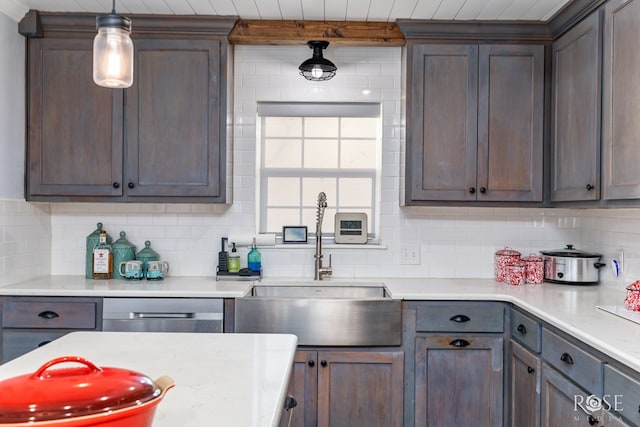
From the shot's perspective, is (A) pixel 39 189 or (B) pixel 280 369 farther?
(A) pixel 39 189

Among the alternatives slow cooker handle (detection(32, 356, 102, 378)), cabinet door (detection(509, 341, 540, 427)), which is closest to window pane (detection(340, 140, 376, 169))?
cabinet door (detection(509, 341, 540, 427))

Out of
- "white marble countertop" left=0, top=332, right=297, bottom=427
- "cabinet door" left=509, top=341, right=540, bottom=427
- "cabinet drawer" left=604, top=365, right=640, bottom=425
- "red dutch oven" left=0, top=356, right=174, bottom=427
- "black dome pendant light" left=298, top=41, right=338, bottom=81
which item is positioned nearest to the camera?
"red dutch oven" left=0, top=356, right=174, bottom=427

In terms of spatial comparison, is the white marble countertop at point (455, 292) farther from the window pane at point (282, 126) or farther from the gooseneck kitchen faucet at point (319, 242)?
the window pane at point (282, 126)

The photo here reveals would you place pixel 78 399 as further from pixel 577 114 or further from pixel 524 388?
pixel 577 114

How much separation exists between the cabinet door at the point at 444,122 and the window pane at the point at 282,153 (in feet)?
2.62

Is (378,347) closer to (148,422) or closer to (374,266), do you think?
(374,266)

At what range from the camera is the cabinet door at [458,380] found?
261 centimetres

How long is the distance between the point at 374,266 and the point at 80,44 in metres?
2.23

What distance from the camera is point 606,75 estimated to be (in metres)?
2.32

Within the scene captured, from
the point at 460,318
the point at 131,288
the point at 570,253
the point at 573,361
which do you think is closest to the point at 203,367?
the point at 573,361

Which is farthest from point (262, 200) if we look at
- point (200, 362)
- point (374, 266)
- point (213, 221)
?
point (200, 362)

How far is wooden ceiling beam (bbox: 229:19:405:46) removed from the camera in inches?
118

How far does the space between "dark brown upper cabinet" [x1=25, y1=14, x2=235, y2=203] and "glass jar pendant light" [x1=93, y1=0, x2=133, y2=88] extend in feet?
5.24

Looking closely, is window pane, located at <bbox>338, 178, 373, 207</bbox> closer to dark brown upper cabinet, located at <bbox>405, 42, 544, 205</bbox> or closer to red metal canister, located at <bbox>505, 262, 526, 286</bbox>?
dark brown upper cabinet, located at <bbox>405, 42, 544, 205</bbox>
